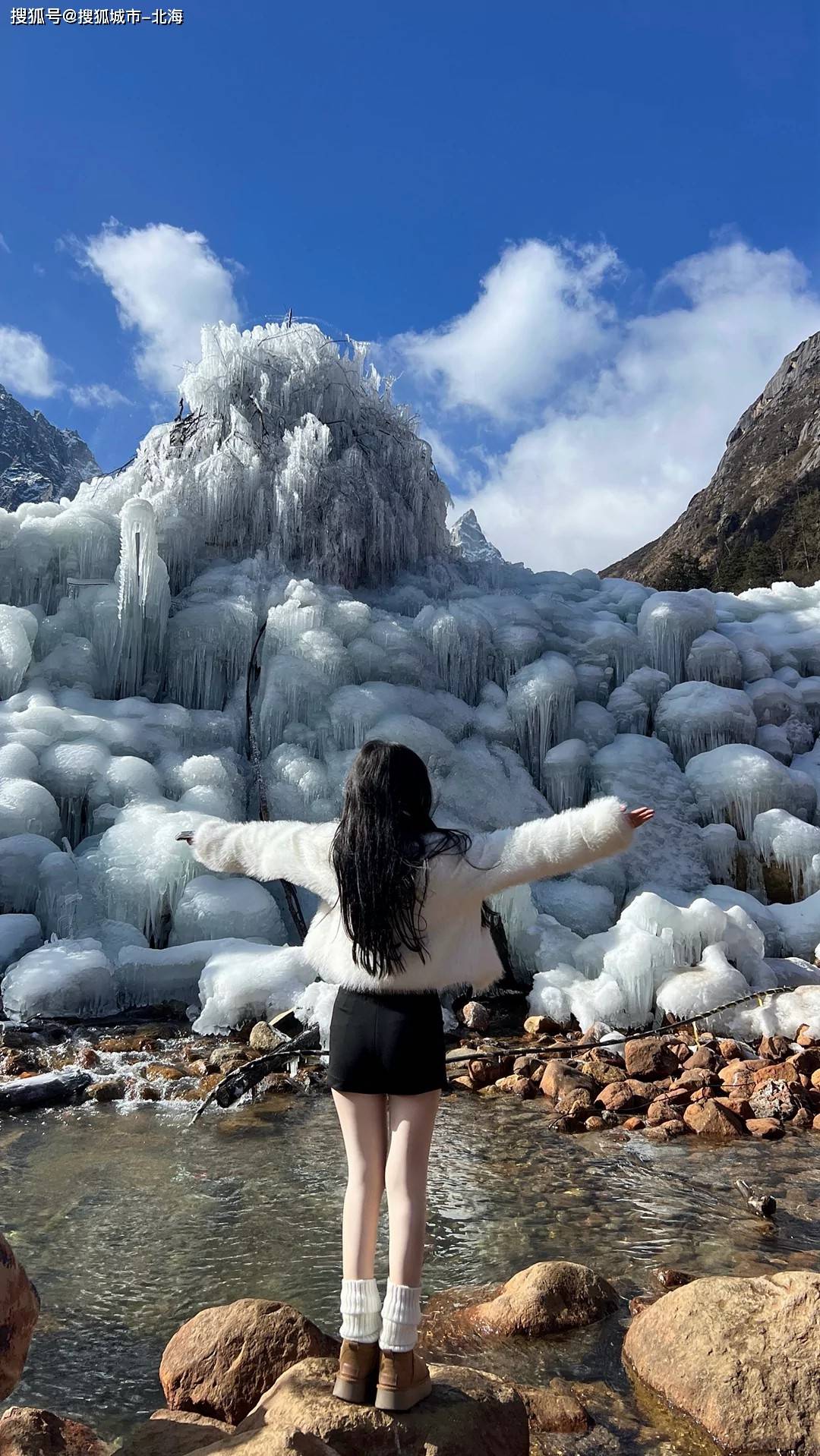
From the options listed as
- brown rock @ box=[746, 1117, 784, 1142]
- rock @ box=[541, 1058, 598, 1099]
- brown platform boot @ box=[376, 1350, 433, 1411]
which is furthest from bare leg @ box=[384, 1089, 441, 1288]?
rock @ box=[541, 1058, 598, 1099]

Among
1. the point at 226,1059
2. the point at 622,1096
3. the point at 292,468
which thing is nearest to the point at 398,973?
the point at 622,1096

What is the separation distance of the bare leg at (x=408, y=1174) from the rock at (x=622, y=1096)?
3.92 meters

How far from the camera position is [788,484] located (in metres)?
51.5

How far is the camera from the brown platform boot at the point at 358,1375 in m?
1.98

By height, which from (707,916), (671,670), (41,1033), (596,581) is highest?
(596,581)

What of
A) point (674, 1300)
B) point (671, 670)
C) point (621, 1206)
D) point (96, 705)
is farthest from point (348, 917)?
point (671, 670)

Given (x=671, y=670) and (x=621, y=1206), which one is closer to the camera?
(x=621, y=1206)

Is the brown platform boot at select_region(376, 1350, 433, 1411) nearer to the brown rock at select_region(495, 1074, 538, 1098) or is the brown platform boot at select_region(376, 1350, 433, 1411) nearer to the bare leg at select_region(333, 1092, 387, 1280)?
the bare leg at select_region(333, 1092, 387, 1280)

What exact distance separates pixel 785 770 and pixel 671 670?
2.37m

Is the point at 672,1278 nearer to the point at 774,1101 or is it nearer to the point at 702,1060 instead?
the point at 774,1101

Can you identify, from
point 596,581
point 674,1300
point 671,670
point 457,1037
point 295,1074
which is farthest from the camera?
point 596,581

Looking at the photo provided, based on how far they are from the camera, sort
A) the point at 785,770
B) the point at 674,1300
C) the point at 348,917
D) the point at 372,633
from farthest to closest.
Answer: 1. the point at 372,633
2. the point at 785,770
3. the point at 674,1300
4. the point at 348,917

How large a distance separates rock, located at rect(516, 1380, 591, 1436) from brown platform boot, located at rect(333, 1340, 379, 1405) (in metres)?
0.57

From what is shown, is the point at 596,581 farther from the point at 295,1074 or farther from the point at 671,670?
the point at 295,1074
